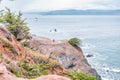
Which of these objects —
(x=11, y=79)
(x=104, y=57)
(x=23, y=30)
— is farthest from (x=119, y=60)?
(x=11, y=79)

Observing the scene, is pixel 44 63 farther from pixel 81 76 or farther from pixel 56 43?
pixel 56 43

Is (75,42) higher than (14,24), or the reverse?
(14,24)

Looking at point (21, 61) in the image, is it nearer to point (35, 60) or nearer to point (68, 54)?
point (35, 60)

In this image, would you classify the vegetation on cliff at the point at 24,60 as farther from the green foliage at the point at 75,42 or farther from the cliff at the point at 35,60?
the green foliage at the point at 75,42

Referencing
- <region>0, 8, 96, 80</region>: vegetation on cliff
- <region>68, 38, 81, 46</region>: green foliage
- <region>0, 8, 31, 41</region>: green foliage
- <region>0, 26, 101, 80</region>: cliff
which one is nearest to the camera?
<region>0, 26, 101, 80</region>: cliff

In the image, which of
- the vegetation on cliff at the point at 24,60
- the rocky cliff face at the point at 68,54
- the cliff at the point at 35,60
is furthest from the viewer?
the rocky cliff face at the point at 68,54

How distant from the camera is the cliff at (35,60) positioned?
56.6ft

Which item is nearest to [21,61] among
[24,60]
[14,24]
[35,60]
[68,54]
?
[24,60]

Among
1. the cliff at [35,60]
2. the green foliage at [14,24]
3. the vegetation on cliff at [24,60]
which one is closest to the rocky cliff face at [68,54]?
the cliff at [35,60]

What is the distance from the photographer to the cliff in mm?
17242

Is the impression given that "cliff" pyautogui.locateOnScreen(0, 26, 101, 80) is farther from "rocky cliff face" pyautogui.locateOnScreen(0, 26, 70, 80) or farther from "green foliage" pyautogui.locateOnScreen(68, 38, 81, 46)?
"green foliage" pyautogui.locateOnScreen(68, 38, 81, 46)

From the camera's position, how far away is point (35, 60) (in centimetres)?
2592

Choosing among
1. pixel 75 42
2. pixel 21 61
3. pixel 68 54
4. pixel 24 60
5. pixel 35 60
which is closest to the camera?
pixel 21 61

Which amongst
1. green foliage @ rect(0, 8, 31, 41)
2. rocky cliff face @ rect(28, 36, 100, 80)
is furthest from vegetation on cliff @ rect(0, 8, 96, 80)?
rocky cliff face @ rect(28, 36, 100, 80)
